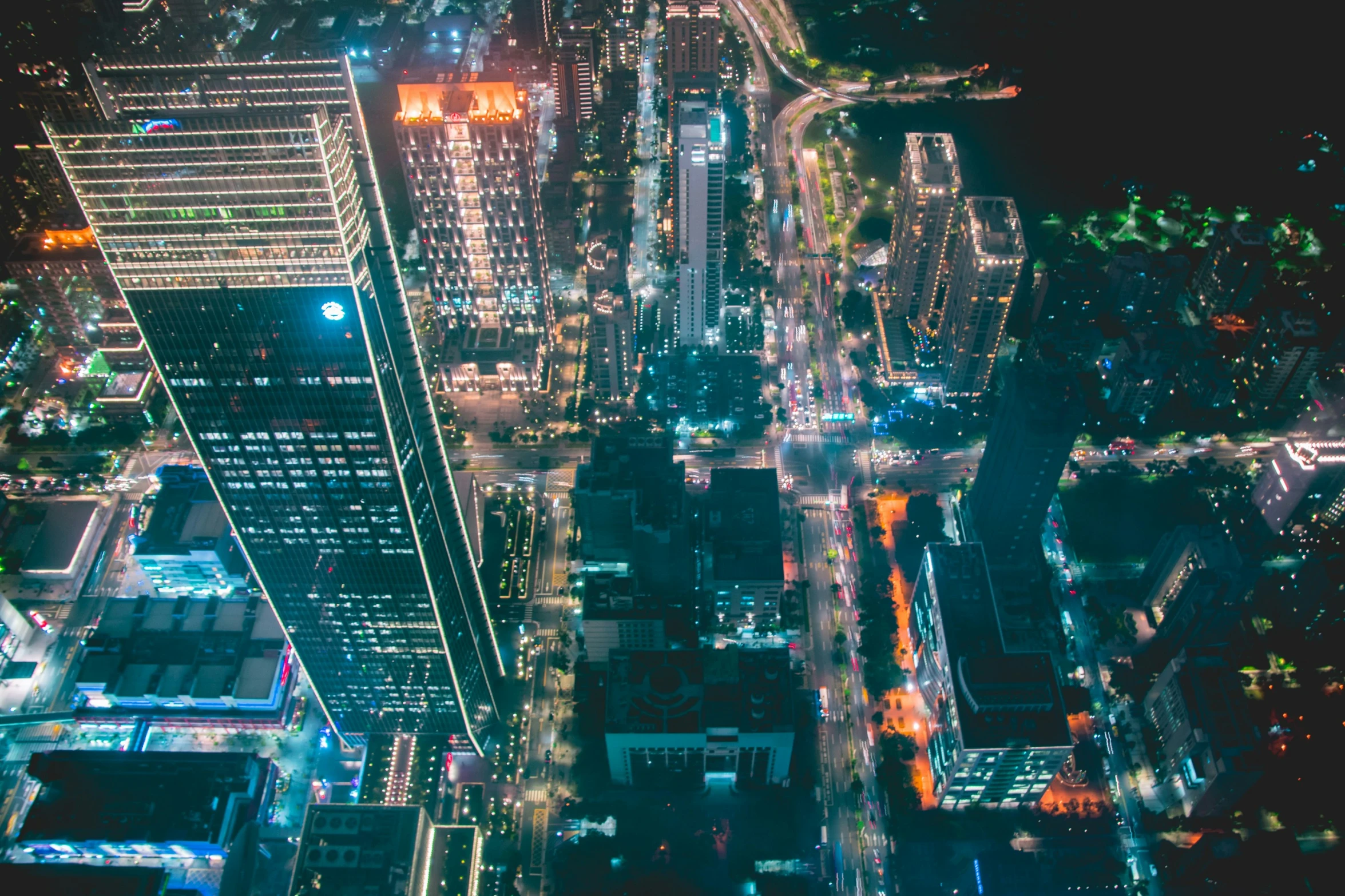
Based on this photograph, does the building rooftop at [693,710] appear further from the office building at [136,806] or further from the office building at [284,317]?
the office building at [136,806]

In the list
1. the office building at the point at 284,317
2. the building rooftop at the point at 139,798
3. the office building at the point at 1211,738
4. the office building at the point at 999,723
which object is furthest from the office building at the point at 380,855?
the office building at the point at 1211,738

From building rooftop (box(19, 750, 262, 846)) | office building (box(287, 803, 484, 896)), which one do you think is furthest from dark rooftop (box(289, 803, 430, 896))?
building rooftop (box(19, 750, 262, 846))

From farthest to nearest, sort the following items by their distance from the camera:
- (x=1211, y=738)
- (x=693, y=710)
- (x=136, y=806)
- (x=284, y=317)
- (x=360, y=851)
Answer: (x=693, y=710)
(x=136, y=806)
(x=1211, y=738)
(x=360, y=851)
(x=284, y=317)

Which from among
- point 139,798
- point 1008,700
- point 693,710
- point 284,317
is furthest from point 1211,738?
point 139,798

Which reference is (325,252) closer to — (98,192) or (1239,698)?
(98,192)

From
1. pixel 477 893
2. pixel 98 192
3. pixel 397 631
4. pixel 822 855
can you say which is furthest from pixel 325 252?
pixel 822 855

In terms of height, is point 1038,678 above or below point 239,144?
below

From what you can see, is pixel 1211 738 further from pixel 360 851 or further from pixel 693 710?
pixel 360 851
